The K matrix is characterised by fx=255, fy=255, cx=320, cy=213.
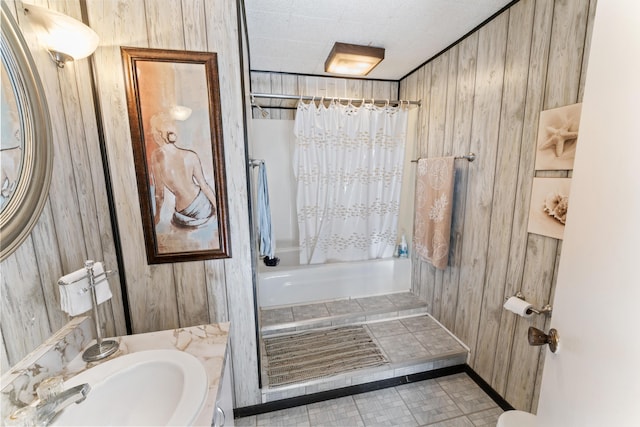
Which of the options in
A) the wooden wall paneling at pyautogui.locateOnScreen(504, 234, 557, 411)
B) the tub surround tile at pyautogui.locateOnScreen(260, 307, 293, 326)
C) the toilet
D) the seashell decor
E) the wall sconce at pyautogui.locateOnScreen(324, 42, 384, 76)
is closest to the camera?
the toilet

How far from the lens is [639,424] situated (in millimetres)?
548

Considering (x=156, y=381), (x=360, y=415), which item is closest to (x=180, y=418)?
(x=156, y=381)

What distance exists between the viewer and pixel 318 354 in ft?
6.63

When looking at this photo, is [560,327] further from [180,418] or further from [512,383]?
[512,383]

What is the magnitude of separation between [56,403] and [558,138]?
2.26 meters

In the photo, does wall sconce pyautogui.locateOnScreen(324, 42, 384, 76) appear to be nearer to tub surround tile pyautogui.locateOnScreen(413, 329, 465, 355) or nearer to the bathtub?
the bathtub

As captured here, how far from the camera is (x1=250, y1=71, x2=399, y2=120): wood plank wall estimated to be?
271 cm

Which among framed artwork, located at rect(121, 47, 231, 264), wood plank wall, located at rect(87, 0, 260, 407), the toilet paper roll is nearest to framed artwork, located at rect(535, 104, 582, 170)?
the toilet paper roll

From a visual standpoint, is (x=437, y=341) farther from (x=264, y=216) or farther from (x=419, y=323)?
(x=264, y=216)

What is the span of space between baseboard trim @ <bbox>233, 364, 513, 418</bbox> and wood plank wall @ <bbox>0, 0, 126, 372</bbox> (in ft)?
3.25

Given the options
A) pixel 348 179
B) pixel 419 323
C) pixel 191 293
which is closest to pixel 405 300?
pixel 419 323

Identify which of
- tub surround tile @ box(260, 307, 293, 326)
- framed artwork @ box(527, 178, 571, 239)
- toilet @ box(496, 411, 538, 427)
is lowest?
tub surround tile @ box(260, 307, 293, 326)

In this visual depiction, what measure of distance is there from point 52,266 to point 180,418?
75cm

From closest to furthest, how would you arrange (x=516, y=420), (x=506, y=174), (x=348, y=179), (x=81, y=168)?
(x=81, y=168) → (x=516, y=420) → (x=506, y=174) → (x=348, y=179)
